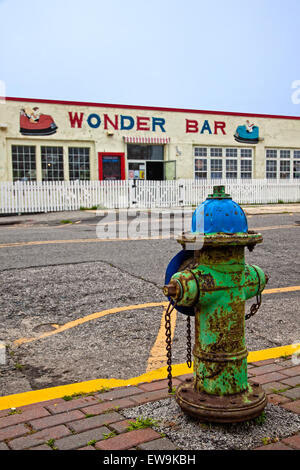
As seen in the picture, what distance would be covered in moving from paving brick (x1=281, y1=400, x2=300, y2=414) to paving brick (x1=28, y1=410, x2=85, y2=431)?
1246mm

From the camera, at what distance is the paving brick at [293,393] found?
9.89 feet

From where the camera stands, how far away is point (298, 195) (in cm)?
2572

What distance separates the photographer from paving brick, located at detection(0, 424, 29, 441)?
2602mm

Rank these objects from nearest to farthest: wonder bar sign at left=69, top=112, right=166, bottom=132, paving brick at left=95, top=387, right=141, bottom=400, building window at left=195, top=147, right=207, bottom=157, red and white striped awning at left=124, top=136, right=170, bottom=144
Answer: paving brick at left=95, top=387, right=141, bottom=400, wonder bar sign at left=69, top=112, right=166, bottom=132, red and white striped awning at left=124, top=136, right=170, bottom=144, building window at left=195, top=147, right=207, bottom=157

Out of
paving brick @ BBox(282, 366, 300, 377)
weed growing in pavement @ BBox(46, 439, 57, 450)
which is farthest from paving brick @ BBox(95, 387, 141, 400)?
paving brick @ BBox(282, 366, 300, 377)

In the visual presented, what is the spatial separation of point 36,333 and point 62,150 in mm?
18850

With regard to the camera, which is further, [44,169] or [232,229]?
[44,169]

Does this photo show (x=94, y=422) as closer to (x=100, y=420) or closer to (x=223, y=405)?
(x=100, y=420)

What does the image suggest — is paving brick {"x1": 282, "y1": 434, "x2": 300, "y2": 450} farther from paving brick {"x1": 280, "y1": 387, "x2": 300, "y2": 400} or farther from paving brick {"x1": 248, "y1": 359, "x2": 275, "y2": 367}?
paving brick {"x1": 248, "y1": 359, "x2": 275, "y2": 367}

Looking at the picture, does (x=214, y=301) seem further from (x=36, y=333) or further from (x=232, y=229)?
(x=36, y=333)

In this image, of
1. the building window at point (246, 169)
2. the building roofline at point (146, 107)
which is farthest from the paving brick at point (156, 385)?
the building window at point (246, 169)

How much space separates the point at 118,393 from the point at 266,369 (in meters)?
1.16

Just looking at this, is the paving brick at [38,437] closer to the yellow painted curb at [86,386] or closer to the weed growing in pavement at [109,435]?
the weed growing in pavement at [109,435]

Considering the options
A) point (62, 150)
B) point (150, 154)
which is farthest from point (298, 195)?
point (62, 150)
